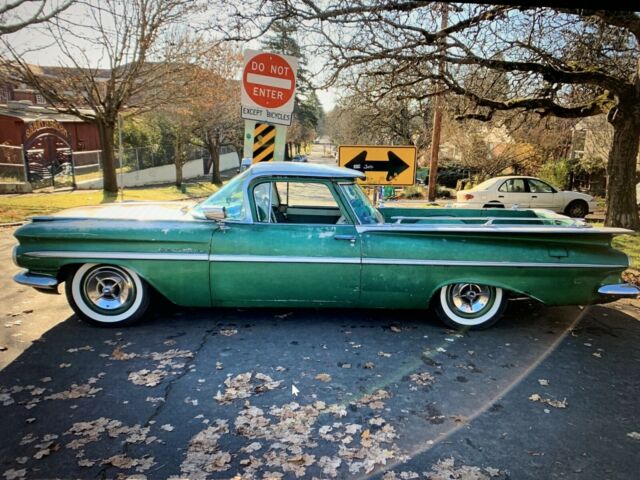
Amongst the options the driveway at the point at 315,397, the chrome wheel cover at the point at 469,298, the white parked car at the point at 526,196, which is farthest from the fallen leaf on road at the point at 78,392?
the white parked car at the point at 526,196

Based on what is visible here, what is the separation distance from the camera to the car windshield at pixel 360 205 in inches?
182

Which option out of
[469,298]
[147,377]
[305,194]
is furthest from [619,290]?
[147,377]

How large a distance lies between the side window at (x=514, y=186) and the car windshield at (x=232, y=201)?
40.2ft

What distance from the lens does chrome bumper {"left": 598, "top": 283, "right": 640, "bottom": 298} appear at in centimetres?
436

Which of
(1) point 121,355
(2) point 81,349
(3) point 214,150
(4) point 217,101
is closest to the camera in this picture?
(1) point 121,355

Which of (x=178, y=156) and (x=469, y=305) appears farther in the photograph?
(x=178, y=156)

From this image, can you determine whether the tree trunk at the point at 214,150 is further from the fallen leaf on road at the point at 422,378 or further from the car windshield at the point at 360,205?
the fallen leaf on road at the point at 422,378

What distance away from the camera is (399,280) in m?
4.47

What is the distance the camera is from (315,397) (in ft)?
10.9

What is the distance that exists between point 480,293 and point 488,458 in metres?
2.20

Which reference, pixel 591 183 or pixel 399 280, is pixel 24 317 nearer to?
pixel 399 280

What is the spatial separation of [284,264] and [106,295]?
6.16ft

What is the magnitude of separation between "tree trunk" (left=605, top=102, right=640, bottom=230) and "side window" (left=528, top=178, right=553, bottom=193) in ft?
15.8

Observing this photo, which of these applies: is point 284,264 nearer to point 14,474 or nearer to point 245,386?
point 245,386
